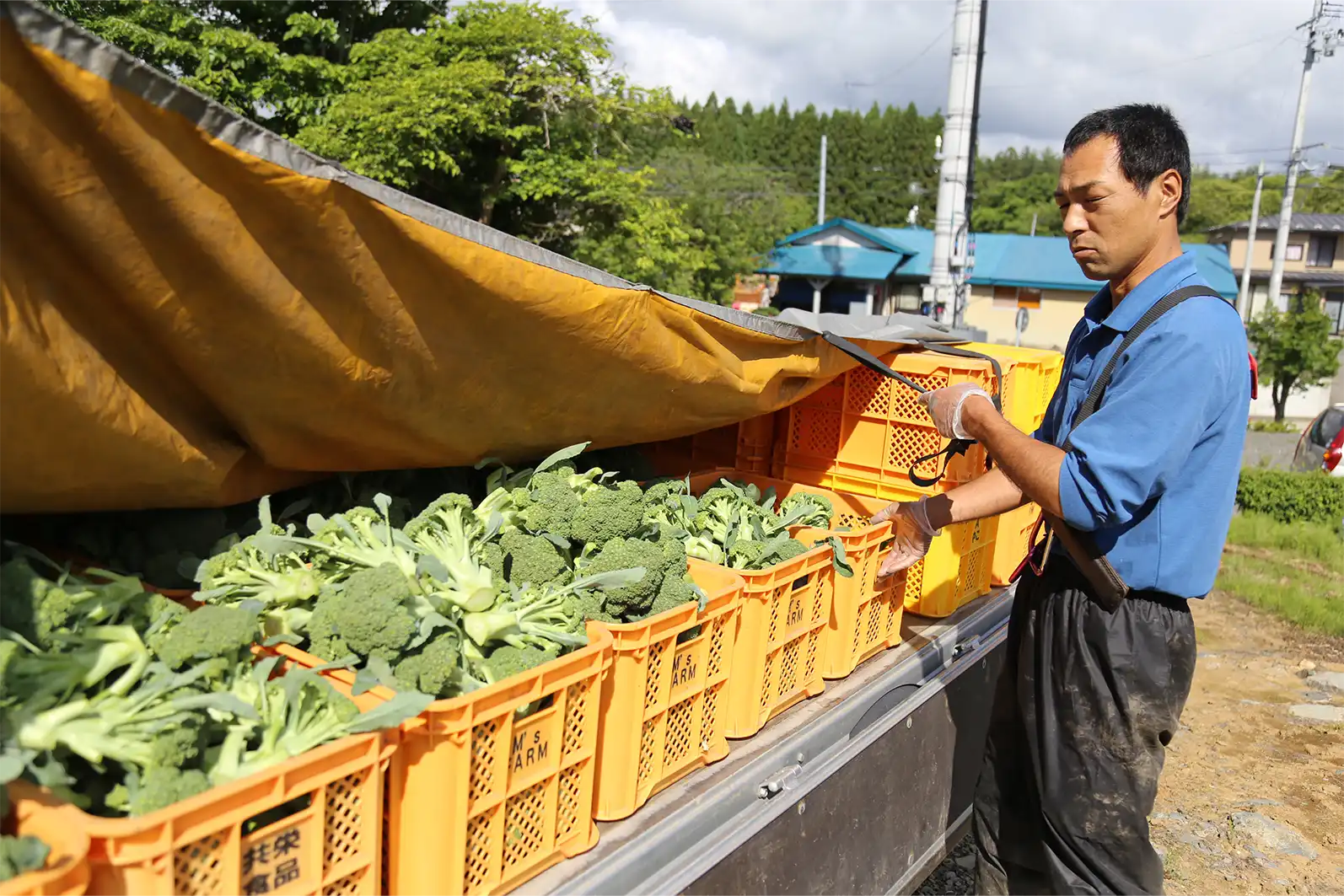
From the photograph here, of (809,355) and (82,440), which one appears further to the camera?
(809,355)

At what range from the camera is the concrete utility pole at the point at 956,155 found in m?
10.3

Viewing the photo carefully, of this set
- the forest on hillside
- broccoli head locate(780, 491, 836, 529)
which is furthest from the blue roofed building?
broccoli head locate(780, 491, 836, 529)

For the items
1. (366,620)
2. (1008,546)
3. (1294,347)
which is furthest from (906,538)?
(1294,347)

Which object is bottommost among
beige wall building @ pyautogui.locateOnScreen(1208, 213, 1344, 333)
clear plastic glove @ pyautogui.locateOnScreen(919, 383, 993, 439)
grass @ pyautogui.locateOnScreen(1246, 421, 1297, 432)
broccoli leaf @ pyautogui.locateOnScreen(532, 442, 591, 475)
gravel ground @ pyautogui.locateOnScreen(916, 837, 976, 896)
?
gravel ground @ pyautogui.locateOnScreen(916, 837, 976, 896)

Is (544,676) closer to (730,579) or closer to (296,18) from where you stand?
(730,579)

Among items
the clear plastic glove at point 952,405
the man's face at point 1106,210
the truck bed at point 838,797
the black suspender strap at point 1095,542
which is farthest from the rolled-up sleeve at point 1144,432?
the truck bed at point 838,797

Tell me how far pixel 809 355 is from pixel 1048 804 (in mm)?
1836

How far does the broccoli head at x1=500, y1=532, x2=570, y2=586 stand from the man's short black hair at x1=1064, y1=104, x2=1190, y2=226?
188 cm

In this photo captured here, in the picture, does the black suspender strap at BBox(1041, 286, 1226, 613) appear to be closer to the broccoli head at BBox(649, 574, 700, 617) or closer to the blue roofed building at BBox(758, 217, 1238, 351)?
the broccoli head at BBox(649, 574, 700, 617)

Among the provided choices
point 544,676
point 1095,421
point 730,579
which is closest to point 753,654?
point 730,579

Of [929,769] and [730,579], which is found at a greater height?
[730,579]

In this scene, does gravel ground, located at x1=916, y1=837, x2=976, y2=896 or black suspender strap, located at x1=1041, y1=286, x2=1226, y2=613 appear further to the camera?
gravel ground, located at x1=916, y1=837, x2=976, y2=896

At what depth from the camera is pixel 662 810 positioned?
2.31 metres

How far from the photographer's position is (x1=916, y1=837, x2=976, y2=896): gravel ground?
3984mm
